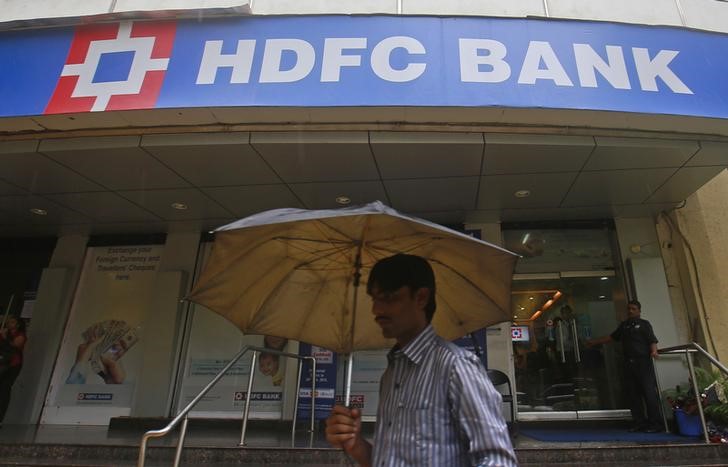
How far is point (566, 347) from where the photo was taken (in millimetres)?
7324

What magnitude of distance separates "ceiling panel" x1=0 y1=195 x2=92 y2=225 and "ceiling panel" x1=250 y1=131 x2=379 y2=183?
157 inches

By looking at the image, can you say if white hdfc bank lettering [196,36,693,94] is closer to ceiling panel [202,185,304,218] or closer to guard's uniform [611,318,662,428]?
ceiling panel [202,185,304,218]

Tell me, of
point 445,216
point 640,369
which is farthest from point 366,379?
point 640,369

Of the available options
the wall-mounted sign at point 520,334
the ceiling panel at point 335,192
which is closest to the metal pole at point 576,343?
the wall-mounted sign at point 520,334

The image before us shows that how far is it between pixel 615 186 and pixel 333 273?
18.5 ft

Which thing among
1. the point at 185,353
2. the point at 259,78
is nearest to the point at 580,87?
the point at 259,78

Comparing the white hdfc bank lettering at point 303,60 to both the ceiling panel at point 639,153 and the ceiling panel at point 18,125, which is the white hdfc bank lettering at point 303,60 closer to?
the ceiling panel at point 18,125

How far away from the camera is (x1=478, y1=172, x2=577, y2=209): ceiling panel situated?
615cm

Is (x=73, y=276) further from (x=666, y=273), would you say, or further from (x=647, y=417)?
(x=666, y=273)

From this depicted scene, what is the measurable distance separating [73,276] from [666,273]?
33.2 feet

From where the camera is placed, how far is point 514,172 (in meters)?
5.98

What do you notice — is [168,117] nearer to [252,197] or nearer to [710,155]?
[252,197]

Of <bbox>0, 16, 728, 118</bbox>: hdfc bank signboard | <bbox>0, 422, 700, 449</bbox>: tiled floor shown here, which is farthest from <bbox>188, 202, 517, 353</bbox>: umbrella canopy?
<bbox>0, 16, 728, 118</bbox>: hdfc bank signboard

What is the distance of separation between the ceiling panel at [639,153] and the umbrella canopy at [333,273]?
13.6 feet
